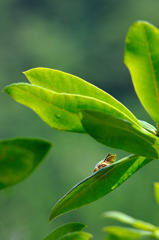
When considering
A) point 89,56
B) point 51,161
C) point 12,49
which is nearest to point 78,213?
point 51,161

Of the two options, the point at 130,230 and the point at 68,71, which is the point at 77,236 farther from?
the point at 68,71

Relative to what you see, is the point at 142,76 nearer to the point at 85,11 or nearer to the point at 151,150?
the point at 151,150

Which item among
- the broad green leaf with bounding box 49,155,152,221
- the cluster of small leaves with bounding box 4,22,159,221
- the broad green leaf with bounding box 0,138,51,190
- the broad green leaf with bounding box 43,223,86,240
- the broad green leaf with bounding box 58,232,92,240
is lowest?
the broad green leaf with bounding box 43,223,86,240

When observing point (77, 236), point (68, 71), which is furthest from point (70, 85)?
point (68, 71)

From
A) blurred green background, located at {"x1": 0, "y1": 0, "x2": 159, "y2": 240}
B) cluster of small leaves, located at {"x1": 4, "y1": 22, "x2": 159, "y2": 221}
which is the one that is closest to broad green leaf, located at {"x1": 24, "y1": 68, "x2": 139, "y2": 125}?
cluster of small leaves, located at {"x1": 4, "y1": 22, "x2": 159, "y2": 221}

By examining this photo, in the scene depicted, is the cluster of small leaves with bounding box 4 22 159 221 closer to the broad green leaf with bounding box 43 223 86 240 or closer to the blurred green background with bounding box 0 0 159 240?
the broad green leaf with bounding box 43 223 86 240

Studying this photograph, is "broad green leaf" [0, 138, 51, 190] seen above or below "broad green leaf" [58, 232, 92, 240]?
above
